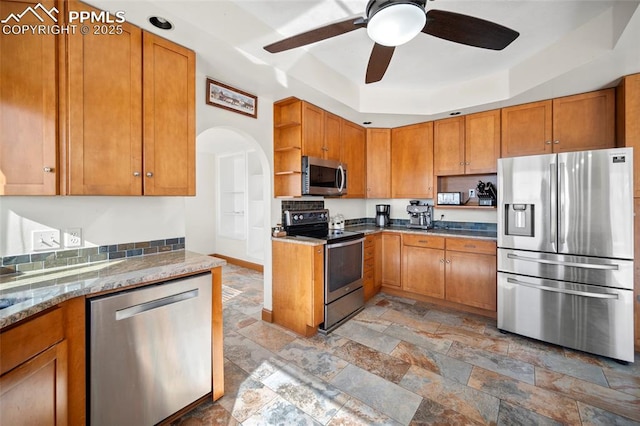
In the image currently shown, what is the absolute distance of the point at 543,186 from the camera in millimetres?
2465

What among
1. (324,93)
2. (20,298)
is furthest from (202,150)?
(20,298)

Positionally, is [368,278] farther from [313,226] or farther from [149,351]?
[149,351]

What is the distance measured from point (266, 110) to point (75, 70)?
5.64ft

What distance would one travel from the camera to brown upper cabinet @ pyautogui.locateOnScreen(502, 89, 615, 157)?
2.61 m

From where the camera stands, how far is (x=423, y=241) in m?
3.49

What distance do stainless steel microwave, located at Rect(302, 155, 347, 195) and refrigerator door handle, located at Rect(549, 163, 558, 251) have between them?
6.72 ft

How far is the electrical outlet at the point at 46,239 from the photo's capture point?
150 cm

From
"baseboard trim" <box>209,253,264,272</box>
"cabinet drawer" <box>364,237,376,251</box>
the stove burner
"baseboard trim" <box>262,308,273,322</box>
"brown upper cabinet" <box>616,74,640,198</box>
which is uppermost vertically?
"brown upper cabinet" <box>616,74,640,198</box>

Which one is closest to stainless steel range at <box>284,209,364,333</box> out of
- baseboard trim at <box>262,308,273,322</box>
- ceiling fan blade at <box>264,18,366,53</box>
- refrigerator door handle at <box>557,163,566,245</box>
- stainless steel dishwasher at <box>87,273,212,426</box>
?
baseboard trim at <box>262,308,273,322</box>

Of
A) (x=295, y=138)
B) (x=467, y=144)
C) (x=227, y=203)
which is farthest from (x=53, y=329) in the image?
(x=227, y=203)

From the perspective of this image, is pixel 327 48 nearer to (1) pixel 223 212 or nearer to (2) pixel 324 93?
(2) pixel 324 93

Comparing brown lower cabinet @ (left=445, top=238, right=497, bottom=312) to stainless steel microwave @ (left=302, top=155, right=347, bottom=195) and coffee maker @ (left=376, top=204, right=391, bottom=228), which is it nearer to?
coffee maker @ (left=376, top=204, right=391, bottom=228)

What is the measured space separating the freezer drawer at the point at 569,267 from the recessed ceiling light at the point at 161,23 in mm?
3361

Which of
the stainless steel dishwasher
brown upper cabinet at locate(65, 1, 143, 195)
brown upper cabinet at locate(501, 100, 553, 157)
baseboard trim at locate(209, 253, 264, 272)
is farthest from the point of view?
baseboard trim at locate(209, 253, 264, 272)
